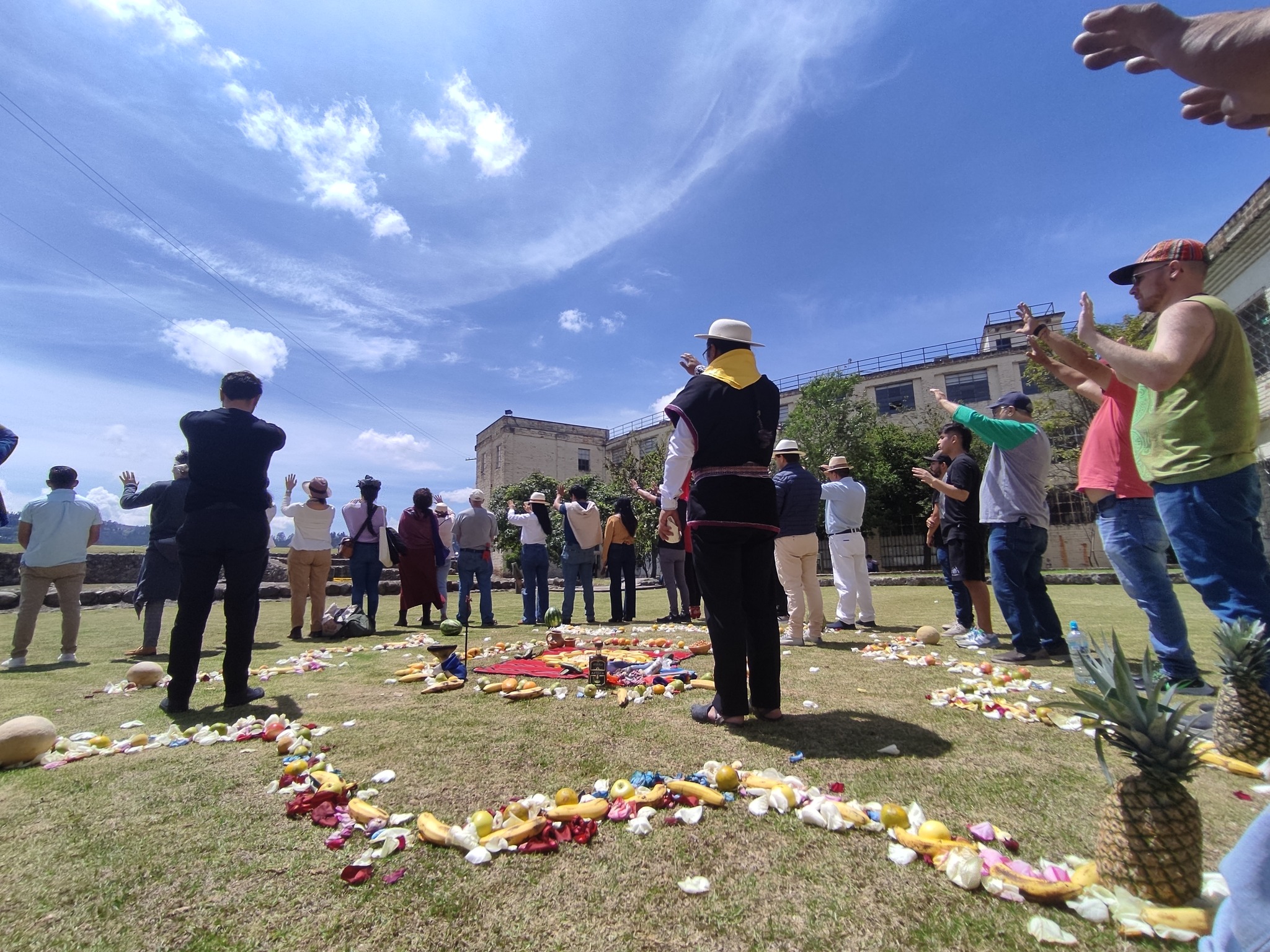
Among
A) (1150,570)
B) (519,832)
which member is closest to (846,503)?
(1150,570)

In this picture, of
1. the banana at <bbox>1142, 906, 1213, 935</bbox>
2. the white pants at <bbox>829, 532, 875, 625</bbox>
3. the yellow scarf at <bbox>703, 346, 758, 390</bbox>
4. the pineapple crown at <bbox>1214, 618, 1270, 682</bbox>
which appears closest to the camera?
the banana at <bbox>1142, 906, 1213, 935</bbox>

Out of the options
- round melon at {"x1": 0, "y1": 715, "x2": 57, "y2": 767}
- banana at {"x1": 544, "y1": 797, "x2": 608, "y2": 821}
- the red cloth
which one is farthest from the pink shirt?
the red cloth

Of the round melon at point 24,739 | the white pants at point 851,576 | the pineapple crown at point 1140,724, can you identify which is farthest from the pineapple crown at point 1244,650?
the round melon at point 24,739

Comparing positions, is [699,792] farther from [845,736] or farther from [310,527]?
[310,527]

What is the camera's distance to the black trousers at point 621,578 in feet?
30.1

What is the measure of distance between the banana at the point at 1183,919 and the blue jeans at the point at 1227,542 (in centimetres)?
179

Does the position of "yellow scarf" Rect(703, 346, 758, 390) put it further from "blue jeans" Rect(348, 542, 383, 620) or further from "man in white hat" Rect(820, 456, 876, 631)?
"blue jeans" Rect(348, 542, 383, 620)

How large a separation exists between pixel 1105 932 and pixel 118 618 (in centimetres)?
1496

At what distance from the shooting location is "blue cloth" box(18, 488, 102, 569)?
636cm

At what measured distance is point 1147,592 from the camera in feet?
11.8

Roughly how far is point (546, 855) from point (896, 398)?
42.6m

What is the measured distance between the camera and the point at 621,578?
9.48m

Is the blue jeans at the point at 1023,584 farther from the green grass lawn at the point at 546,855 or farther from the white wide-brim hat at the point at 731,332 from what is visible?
the white wide-brim hat at the point at 731,332

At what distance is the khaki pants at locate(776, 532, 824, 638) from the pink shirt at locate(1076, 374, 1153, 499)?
2868 millimetres
